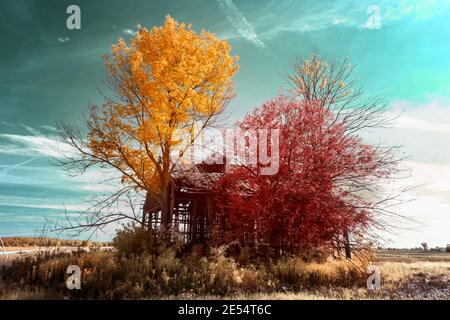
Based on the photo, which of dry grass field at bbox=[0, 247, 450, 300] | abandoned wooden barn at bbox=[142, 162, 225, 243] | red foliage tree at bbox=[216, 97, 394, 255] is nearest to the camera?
dry grass field at bbox=[0, 247, 450, 300]

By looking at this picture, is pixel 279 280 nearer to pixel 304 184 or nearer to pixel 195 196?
pixel 304 184

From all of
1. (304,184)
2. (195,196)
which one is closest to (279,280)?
(304,184)

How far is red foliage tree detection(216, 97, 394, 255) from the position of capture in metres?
14.2

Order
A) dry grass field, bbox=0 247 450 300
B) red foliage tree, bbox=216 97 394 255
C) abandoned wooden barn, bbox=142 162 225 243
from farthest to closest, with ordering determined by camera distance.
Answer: abandoned wooden barn, bbox=142 162 225 243, red foliage tree, bbox=216 97 394 255, dry grass field, bbox=0 247 450 300

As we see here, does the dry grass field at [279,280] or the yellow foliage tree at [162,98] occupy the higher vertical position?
the yellow foliage tree at [162,98]

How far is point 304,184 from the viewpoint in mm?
13805

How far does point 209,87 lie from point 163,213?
6269 millimetres

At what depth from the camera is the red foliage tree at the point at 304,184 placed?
14188mm

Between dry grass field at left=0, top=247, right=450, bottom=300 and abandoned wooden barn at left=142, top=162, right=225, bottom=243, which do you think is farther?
abandoned wooden barn at left=142, top=162, right=225, bottom=243

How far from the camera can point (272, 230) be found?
15398 mm

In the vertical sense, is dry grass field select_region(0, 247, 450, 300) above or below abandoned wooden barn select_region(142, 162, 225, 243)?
below

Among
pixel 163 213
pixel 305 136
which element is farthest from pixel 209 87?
pixel 163 213

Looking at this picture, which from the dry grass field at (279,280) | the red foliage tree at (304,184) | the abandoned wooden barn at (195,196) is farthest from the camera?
the abandoned wooden barn at (195,196)

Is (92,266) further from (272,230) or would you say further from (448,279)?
(448,279)
